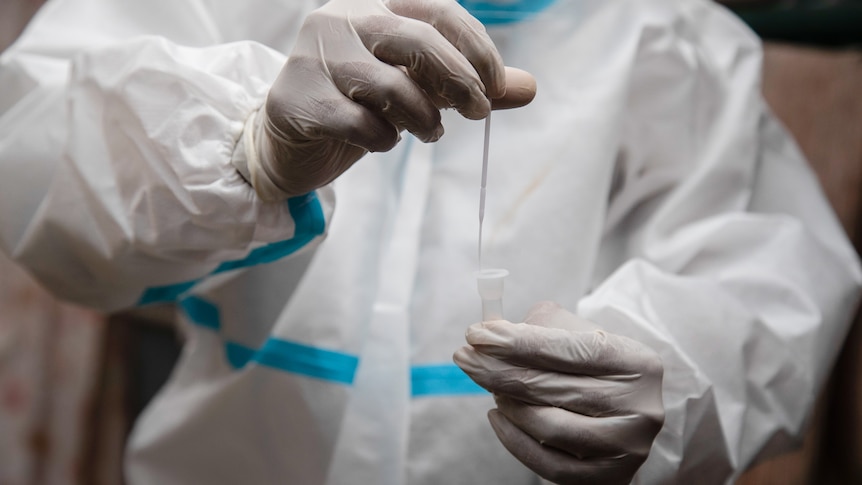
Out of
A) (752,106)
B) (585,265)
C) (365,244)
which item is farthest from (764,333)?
(365,244)

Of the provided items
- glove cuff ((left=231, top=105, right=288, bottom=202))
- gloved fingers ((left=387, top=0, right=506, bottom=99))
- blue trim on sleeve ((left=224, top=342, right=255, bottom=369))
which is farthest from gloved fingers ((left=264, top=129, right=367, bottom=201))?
blue trim on sleeve ((left=224, top=342, right=255, bottom=369))

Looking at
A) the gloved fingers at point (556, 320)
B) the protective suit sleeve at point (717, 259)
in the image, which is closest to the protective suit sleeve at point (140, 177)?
the gloved fingers at point (556, 320)

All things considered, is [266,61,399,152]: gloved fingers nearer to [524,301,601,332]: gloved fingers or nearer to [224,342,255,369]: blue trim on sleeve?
[524,301,601,332]: gloved fingers

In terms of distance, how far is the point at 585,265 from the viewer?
32.2 inches

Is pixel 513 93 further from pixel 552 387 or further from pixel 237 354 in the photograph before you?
pixel 237 354

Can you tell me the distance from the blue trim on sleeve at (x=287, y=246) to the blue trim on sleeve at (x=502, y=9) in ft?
1.05

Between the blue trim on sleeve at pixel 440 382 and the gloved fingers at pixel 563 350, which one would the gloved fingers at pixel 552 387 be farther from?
the blue trim on sleeve at pixel 440 382

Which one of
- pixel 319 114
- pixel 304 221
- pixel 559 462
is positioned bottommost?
pixel 559 462

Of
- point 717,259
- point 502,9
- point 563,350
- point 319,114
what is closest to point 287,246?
point 319,114

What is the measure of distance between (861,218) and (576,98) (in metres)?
0.67

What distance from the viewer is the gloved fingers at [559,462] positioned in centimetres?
60

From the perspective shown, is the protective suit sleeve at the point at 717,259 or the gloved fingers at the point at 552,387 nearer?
the gloved fingers at the point at 552,387

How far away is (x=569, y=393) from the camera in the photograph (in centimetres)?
59

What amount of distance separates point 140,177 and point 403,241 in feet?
0.91
